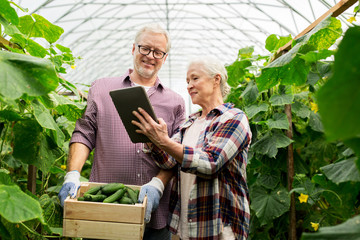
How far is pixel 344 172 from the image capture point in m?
1.35

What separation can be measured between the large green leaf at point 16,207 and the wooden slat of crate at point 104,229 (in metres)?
0.31

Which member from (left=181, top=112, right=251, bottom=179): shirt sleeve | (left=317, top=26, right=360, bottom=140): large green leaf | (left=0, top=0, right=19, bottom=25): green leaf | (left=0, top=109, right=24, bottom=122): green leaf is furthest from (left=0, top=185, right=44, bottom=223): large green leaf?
(left=317, top=26, right=360, bottom=140): large green leaf

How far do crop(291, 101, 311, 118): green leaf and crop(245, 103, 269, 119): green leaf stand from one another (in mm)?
280

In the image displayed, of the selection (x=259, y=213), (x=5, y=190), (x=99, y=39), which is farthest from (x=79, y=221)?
(x=99, y=39)

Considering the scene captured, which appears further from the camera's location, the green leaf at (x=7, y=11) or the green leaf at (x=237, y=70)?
the green leaf at (x=237, y=70)

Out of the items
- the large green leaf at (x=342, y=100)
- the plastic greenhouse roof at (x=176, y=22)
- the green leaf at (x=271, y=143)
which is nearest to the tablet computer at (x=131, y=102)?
the large green leaf at (x=342, y=100)

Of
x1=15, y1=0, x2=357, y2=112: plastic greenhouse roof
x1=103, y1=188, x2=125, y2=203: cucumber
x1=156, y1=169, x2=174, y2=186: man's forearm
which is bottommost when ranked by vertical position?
x1=103, y1=188, x2=125, y2=203: cucumber

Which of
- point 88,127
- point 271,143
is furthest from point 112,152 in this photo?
point 271,143

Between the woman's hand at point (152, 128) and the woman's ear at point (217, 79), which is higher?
the woman's ear at point (217, 79)

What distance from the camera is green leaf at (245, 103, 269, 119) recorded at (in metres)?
3.15

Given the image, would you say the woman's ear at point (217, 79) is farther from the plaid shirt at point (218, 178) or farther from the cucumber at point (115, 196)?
the cucumber at point (115, 196)

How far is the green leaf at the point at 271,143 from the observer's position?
9.80 ft

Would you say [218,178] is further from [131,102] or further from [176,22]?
[176,22]

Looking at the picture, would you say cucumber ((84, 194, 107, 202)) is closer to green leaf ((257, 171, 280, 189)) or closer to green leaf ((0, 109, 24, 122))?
green leaf ((0, 109, 24, 122))
